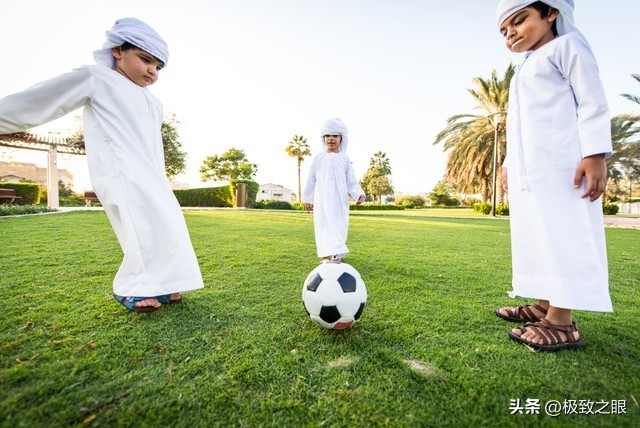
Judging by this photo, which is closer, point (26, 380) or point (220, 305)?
point (26, 380)

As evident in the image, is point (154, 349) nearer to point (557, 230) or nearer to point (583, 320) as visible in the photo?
point (557, 230)

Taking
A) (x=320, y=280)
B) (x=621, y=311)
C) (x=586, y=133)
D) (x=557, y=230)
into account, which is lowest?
(x=621, y=311)

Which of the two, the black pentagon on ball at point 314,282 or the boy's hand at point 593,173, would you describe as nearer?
the boy's hand at point 593,173

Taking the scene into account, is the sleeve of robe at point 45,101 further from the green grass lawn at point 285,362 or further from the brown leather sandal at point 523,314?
the brown leather sandal at point 523,314

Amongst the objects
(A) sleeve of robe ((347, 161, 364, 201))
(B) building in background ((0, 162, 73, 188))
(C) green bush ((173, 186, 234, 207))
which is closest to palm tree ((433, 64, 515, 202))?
(C) green bush ((173, 186, 234, 207))

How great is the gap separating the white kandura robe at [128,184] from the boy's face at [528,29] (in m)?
2.66

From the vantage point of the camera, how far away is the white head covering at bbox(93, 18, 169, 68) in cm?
209

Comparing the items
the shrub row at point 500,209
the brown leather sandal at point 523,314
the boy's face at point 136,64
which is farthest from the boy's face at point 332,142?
the shrub row at point 500,209

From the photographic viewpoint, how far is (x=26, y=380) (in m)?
1.35

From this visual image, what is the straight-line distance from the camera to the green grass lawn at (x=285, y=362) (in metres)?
1.23

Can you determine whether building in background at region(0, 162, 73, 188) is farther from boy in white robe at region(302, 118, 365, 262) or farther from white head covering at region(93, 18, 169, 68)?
white head covering at region(93, 18, 169, 68)

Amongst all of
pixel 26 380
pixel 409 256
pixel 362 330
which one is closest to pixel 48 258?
pixel 26 380

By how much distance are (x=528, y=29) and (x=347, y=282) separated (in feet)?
6.63

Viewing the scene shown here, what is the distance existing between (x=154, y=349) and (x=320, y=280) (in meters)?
1.08
